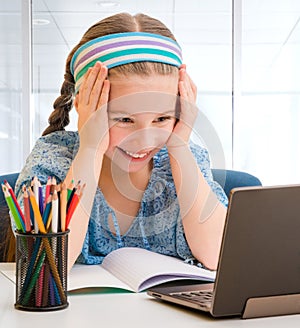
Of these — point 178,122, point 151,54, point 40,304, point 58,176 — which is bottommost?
point 40,304

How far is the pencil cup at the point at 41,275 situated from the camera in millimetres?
871

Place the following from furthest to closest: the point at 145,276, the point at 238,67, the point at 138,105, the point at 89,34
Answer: the point at 238,67, the point at 89,34, the point at 138,105, the point at 145,276

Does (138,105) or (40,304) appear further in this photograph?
(138,105)

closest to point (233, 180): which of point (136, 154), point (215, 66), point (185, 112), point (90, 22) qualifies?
point (185, 112)

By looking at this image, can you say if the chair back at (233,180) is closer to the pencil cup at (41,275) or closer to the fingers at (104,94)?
the fingers at (104,94)

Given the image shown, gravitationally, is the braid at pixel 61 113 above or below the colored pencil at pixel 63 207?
above

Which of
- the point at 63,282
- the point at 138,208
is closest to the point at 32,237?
the point at 63,282

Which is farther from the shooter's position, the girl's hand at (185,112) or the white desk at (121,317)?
the girl's hand at (185,112)

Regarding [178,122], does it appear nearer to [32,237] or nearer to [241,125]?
[32,237]

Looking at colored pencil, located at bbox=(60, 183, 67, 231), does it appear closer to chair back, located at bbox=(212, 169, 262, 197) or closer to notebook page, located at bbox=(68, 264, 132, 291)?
notebook page, located at bbox=(68, 264, 132, 291)

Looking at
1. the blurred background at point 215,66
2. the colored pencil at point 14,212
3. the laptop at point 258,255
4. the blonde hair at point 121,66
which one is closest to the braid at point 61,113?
the blonde hair at point 121,66

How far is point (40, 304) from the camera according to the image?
87cm

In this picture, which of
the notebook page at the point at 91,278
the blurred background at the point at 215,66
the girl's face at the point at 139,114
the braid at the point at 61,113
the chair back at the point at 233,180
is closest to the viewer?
the notebook page at the point at 91,278

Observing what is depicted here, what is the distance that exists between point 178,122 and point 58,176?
263mm
